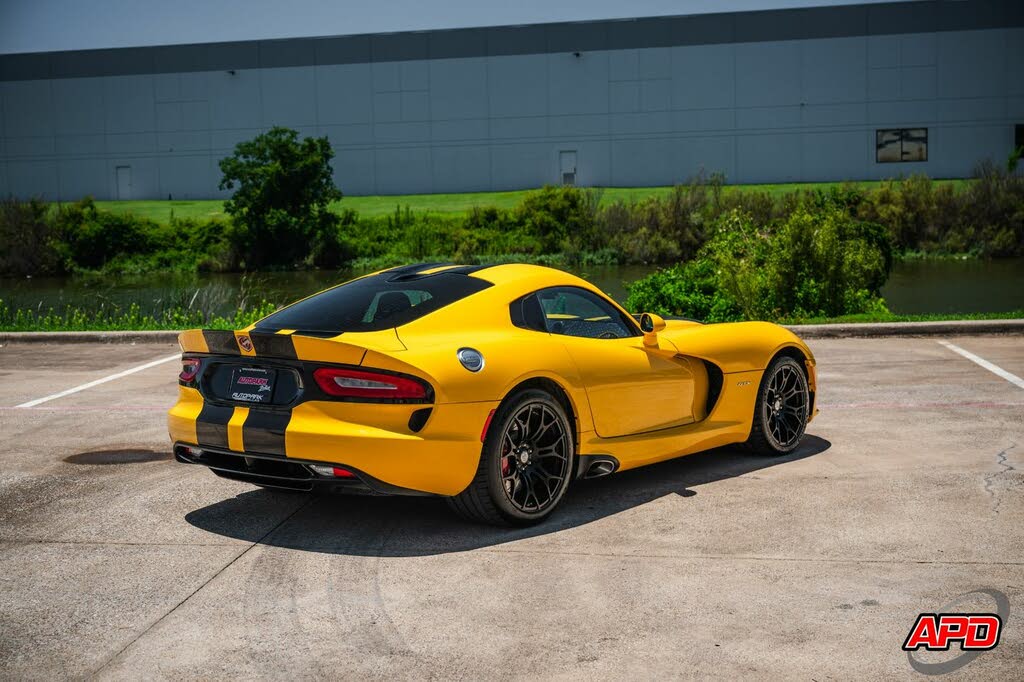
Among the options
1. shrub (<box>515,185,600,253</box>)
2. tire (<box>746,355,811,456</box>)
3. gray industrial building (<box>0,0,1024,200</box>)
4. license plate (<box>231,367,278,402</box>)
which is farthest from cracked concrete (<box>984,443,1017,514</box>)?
gray industrial building (<box>0,0,1024,200</box>)

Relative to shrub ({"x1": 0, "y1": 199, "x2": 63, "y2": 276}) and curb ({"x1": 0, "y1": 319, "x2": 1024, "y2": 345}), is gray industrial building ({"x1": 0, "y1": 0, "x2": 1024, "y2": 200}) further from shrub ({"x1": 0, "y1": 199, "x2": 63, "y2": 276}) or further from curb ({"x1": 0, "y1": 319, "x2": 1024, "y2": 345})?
curb ({"x1": 0, "y1": 319, "x2": 1024, "y2": 345})

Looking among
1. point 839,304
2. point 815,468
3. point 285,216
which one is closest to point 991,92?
point 285,216

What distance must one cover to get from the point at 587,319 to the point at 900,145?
60.7 metres

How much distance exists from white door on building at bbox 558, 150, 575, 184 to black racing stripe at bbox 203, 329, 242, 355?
59784 mm

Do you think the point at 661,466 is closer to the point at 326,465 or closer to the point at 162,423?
the point at 326,465

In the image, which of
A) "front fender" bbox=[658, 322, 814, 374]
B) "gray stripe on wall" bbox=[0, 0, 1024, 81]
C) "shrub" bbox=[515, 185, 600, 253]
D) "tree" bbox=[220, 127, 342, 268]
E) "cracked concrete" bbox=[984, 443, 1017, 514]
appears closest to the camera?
"cracked concrete" bbox=[984, 443, 1017, 514]

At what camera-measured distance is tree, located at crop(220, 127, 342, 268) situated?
5125 centimetres

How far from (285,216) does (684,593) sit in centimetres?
4689

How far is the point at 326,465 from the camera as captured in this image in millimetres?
5820

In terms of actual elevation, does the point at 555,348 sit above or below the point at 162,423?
above

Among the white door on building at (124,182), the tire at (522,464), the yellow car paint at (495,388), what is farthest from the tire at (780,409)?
the white door on building at (124,182)

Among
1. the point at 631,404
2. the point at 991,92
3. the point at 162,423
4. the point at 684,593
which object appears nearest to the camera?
the point at 684,593

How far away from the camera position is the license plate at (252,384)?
19.9 feet

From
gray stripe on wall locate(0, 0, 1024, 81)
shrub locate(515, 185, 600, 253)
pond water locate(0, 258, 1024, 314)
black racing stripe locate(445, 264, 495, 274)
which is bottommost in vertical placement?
pond water locate(0, 258, 1024, 314)
